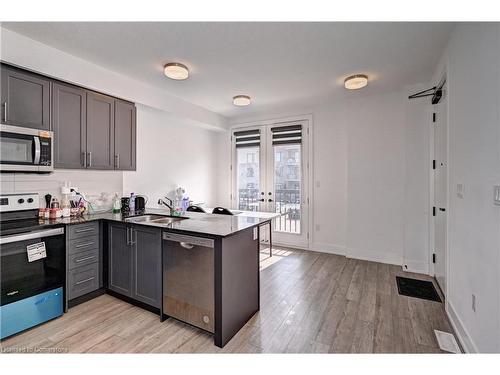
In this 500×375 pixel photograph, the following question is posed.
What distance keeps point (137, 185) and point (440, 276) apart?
441 cm

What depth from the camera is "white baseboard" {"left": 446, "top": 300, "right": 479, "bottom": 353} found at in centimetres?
171

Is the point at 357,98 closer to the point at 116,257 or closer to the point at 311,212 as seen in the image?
the point at 311,212

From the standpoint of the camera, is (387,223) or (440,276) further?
(387,223)

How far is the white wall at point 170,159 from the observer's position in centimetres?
373

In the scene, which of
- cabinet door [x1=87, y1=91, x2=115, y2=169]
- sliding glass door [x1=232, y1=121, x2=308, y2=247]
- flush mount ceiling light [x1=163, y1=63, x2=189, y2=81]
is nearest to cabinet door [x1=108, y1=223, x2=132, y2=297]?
cabinet door [x1=87, y1=91, x2=115, y2=169]

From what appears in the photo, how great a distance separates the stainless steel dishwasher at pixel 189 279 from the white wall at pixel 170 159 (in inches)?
74.2

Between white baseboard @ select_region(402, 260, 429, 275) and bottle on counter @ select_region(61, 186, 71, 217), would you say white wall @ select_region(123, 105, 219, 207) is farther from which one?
white baseboard @ select_region(402, 260, 429, 275)

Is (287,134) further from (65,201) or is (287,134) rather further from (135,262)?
(65,201)

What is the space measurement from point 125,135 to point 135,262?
69.9 inches

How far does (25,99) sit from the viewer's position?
2.25 meters

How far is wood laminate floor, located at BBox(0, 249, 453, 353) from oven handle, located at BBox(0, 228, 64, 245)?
818mm

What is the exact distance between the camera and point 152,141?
3.92 metres
